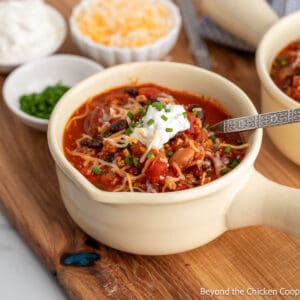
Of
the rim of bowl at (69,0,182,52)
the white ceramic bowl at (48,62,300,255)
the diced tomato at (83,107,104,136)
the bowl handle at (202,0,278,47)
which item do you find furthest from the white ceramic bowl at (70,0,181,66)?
the white ceramic bowl at (48,62,300,255)

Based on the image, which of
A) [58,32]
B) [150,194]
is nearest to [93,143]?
[150,194]

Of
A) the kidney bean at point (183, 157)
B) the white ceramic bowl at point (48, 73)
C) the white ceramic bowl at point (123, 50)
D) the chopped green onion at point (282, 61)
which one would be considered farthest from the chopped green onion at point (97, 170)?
the chopped green onion at point (282, 61)

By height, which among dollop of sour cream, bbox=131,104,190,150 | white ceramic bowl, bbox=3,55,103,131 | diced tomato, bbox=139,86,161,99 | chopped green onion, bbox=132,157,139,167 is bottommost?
white ceramic bowl, bbox=3,55,103,131

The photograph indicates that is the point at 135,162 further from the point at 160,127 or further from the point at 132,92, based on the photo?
the point at 132,92

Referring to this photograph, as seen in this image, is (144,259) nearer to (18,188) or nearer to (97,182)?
(97,182)

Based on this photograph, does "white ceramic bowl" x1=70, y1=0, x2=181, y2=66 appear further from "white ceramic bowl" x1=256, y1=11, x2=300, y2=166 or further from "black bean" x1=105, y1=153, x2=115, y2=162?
"black bean" x1=105, y1=153, x2=115, y2=162

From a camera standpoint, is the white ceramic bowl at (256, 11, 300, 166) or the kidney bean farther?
the white ceramic bowl at (256, 11, 300, 166)

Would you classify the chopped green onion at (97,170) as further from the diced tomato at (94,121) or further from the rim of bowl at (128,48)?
the rim of bowl at (128,48)
